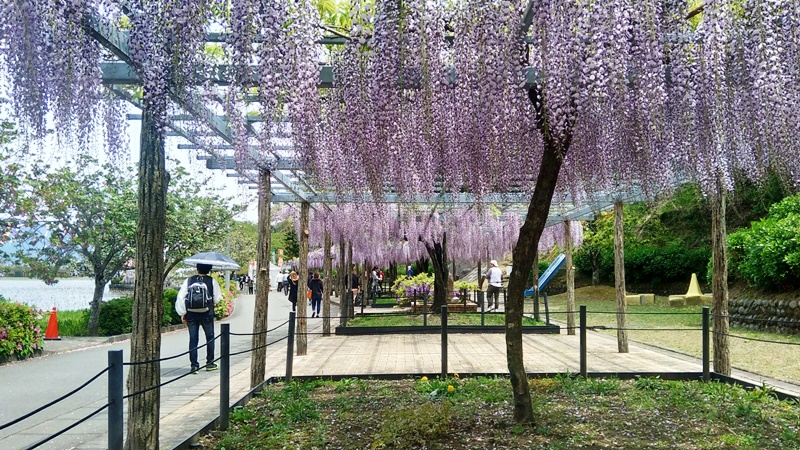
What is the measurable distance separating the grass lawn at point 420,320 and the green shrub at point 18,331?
6.00 meters

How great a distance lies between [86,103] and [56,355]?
8.41m

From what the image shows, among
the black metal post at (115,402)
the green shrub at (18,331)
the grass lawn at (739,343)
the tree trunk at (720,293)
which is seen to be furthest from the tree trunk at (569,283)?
the green shrub at (18,331)

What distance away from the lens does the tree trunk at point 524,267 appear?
13.8ft

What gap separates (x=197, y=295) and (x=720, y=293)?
6.15 metres

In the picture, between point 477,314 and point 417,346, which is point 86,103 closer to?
point 417,346

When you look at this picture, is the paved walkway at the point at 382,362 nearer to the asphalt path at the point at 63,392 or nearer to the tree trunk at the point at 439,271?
the asphalt path at the point at 63,392

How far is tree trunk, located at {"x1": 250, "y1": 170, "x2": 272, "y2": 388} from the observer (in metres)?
6.09

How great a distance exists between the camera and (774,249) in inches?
429

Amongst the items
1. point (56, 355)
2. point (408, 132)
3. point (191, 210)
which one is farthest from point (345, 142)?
point (191, 210)

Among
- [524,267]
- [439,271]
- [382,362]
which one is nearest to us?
[524,267]

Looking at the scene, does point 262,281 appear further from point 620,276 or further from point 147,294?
point 620,276

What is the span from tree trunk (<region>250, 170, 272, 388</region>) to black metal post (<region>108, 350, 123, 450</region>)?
10.5 ft

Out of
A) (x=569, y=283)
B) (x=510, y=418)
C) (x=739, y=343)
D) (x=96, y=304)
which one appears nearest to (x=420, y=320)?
(x=569, y=283)

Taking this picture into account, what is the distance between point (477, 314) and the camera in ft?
50.3
